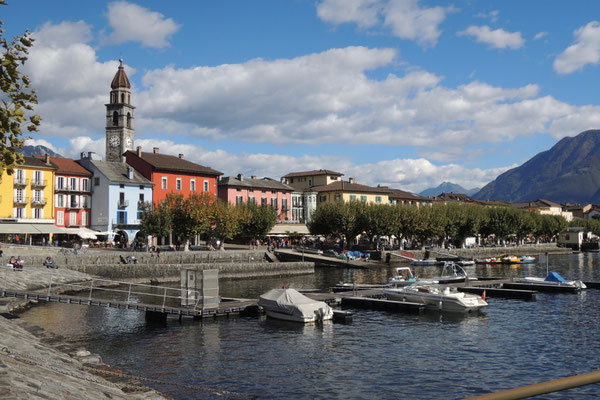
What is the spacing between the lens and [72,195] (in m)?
82.9

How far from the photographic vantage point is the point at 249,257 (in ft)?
257

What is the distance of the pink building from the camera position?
4177 inches

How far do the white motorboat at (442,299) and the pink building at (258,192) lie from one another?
208 ft

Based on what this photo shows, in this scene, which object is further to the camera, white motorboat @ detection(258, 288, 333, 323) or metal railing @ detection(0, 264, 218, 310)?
metal railing @ detection(0, 264, 218, 310)

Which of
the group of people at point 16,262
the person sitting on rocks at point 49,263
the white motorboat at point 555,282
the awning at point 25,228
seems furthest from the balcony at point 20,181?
the white motorboat at point 555,282

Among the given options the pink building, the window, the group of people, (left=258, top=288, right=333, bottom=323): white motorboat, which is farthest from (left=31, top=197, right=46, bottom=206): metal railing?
(left=258, top=288, right=333, bottom=323): white motorboat

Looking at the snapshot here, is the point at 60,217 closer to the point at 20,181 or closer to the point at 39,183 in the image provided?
the point at 39,183

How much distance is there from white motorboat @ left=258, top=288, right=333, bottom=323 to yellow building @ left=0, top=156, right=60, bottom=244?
45907mm

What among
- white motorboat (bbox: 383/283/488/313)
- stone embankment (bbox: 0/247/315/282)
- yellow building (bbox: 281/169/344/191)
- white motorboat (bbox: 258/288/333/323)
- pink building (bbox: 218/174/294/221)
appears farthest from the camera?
yellow building (bbox: 281/169/344/191)

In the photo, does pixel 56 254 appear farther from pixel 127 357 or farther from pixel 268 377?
pixel 268 377

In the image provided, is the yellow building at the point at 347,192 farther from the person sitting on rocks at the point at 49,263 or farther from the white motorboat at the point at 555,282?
the person sitting on rocks at the point at 49,263

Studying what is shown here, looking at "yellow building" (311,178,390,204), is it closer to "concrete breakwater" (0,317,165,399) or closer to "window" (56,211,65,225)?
"window" (56,211,65,225)

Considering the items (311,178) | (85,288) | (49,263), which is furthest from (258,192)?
(85,288)

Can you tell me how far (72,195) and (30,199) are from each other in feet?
25.0
